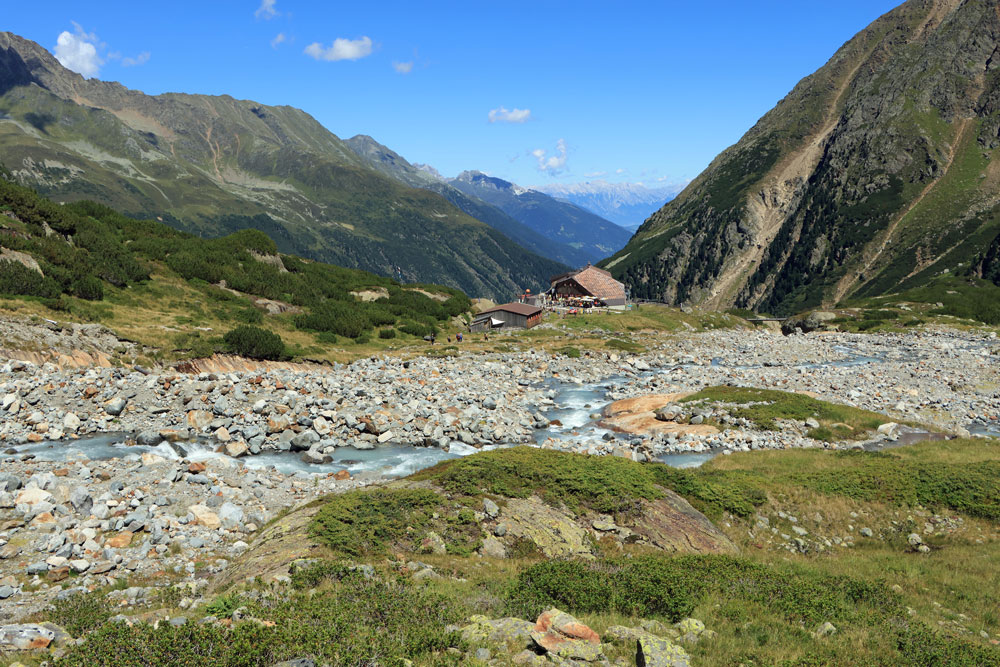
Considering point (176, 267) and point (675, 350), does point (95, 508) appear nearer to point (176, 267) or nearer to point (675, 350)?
point (176, 267)

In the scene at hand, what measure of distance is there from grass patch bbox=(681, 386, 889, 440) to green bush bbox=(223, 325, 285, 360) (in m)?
32.9

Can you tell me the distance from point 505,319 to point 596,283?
4072 centimetres

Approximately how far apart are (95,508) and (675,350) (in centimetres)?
6553

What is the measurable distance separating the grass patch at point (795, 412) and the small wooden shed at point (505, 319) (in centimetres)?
4433

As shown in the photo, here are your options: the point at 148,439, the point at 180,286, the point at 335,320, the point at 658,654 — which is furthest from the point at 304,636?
the point at 180,286

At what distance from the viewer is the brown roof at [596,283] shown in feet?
383

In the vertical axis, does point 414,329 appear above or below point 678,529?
above

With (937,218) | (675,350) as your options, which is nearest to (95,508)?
(675,350)

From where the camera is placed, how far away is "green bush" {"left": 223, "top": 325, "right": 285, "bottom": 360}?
143 ft

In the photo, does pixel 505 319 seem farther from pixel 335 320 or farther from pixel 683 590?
pixel 683 590

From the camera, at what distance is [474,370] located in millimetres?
50844

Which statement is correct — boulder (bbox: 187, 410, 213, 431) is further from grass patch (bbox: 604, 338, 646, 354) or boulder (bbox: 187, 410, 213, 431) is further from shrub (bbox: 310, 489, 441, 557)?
grass patch (bbox: 604, 338, 646, 354)

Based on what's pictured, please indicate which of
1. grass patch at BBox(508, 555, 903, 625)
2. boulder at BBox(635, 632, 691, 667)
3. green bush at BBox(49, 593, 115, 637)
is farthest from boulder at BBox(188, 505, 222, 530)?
boulder at BBox(635, 632, 691, 667)

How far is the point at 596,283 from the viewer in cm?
11875
